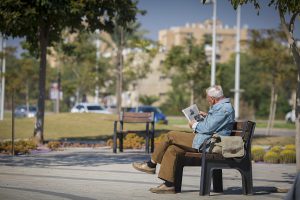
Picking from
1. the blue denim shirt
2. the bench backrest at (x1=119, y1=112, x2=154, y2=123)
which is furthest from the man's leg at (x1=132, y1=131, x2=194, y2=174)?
the bench backrest at (x1=119, y1=112, x2=154, y2=123)

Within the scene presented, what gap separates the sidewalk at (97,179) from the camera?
913 cm

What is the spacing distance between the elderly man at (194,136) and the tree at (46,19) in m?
9.64

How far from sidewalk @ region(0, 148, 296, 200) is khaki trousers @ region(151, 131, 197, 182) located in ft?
1.01

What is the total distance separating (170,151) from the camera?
9.21 metres

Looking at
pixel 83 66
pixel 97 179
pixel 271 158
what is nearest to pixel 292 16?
pixel 97 179

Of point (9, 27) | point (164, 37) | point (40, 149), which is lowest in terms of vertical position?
point (40, 149)

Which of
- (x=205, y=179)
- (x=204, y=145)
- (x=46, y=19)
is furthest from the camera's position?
(x=46, y=19)

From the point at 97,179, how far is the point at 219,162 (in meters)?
2.58

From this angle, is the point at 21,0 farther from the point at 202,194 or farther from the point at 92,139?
the point at 202,194

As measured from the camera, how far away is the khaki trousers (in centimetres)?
914

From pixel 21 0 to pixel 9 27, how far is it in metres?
0.78

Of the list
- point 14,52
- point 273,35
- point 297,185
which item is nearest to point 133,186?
point 297,185

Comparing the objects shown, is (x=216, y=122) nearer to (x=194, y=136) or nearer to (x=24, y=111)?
(x=194, y=136)

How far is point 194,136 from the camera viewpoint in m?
9.43
